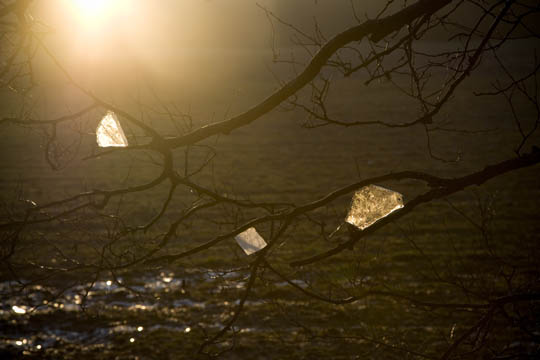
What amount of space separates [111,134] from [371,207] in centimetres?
147

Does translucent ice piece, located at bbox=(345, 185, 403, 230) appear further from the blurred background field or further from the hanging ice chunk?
the hanging ice chunk

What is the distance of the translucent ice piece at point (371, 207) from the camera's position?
3.19 m

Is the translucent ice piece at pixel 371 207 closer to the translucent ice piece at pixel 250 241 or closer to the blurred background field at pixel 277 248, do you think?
the blurred background field at pixel 277 248

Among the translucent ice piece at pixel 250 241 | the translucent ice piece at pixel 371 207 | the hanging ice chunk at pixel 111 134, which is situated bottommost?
the translucent ice piece at pixel 371 207

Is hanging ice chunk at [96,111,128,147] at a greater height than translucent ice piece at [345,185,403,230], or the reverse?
hanging ice chunk at [96,111,128,147]

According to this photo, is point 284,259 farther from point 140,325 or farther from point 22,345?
point 22,345

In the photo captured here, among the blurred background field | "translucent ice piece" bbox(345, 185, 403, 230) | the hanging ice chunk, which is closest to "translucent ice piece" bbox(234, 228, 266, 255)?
the blurred background field

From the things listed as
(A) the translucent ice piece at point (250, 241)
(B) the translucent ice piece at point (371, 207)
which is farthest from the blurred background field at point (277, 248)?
(B) the translucent ice piece at point (371, 207)

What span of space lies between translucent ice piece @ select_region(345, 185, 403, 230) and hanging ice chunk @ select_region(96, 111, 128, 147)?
128 cm

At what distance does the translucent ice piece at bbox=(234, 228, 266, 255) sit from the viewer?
3410mm

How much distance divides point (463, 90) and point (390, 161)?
12.1 m

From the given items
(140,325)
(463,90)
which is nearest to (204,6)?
(463,90)

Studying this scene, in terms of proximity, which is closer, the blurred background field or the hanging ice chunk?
the hanging ice chunk

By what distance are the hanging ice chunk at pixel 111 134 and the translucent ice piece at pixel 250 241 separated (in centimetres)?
85
